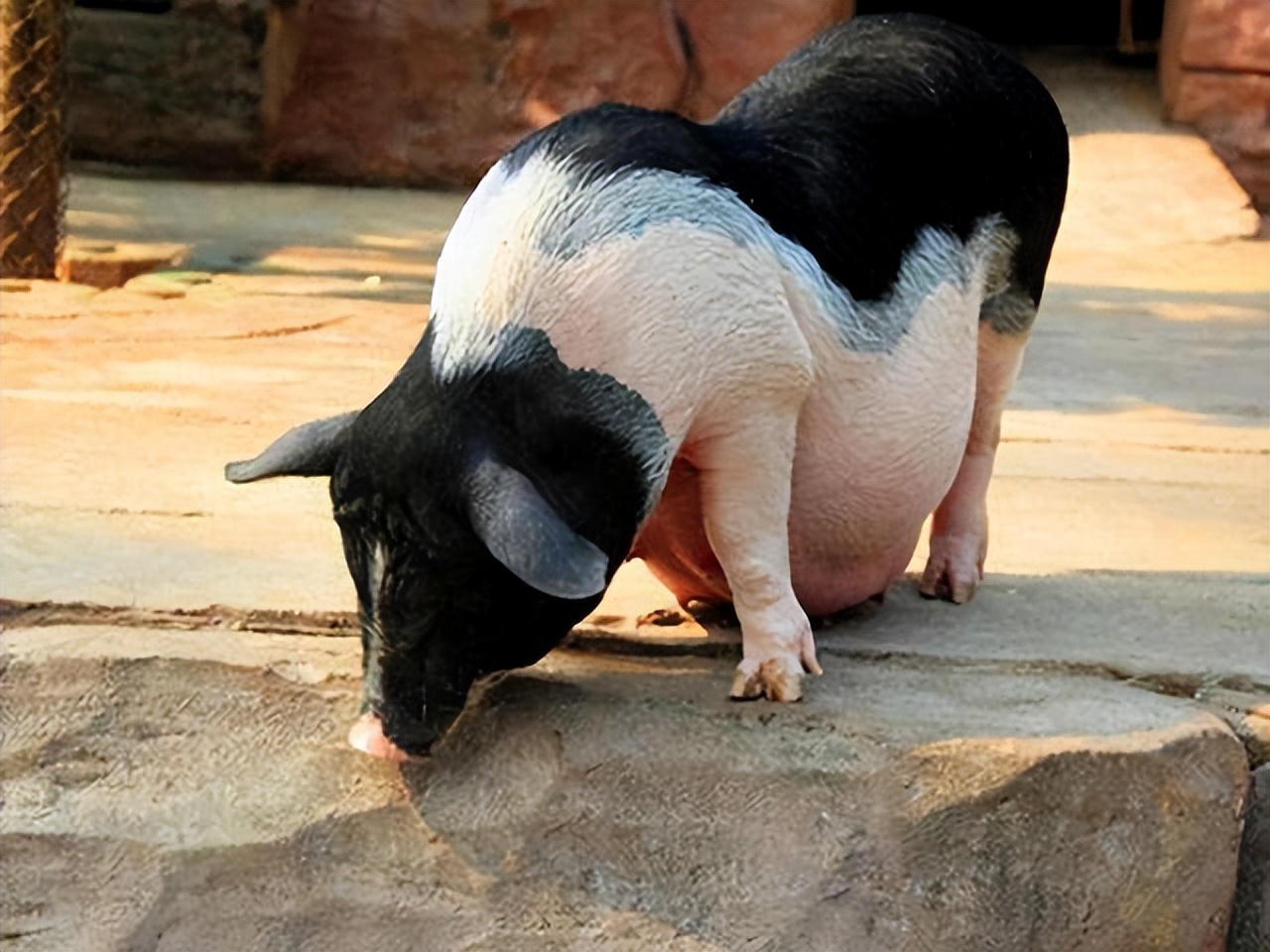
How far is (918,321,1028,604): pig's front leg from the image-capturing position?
3.04 m

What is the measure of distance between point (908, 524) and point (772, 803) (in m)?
0.54

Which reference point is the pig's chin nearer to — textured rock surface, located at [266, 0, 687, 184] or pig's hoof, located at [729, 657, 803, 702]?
pig's hoof, located at [729, 657, 803, 702]

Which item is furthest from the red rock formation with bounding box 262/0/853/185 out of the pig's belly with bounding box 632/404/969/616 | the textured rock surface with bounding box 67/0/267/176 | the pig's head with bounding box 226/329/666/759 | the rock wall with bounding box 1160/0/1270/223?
the pig's head with bounding box 226/329/666/759

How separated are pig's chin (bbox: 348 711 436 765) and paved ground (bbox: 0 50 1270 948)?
0.06 m

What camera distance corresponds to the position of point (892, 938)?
2.51 meters

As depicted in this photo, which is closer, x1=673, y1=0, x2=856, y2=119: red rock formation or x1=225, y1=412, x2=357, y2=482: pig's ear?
x1=225, y1=412, x2=357, y2=482: pig's ear

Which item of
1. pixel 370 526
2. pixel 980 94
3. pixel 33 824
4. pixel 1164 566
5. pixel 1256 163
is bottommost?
pixel 1256 163

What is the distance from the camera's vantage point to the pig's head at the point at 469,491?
2.30 meters

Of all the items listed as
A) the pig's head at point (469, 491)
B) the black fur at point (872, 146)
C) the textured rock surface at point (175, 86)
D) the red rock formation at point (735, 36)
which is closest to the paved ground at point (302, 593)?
the pig's head at point (469, 491)

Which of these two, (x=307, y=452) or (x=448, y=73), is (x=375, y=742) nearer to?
(x=307, y=452)

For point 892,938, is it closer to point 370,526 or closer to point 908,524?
point 908,524

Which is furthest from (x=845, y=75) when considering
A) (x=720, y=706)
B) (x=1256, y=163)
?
(x=1256, y=163)

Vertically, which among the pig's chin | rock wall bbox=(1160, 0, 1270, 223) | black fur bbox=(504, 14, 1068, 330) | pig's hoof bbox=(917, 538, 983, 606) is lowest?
rock wall bbox=(1160, 0, 1270, 223)

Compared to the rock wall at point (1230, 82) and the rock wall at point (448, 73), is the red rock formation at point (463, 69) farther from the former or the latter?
the rock wall at point (1230, 82)
